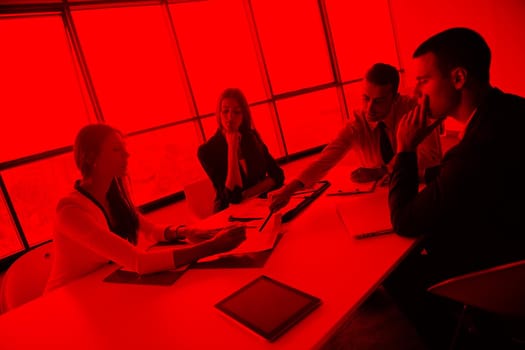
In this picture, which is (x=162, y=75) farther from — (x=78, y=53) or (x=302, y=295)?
(x=302, y=295)

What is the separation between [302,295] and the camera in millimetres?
1005

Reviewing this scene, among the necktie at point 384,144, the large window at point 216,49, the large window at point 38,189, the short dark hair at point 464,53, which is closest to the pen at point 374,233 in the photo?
the short dark hair at point 464,53

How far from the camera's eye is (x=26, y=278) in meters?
1.72

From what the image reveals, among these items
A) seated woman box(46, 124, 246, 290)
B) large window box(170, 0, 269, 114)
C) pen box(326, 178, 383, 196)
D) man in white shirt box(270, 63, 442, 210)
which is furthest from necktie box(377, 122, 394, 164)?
large window box(170, 0, 269, 114)

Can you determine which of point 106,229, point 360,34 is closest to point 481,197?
point 106,229

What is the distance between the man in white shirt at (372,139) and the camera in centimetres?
202

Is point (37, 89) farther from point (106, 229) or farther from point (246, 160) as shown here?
point (106, 229)

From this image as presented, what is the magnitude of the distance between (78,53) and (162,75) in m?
0.82

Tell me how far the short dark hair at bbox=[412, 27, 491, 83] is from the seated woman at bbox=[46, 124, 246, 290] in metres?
1.07

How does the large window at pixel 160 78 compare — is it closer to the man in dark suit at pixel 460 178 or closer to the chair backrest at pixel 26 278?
the chair backrest at pixel 26 278

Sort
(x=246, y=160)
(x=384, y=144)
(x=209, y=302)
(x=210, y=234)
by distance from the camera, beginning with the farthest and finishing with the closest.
Answer: (x=246, y=160) → (x=384, y=144) → (x=210, y=234) → (x=209, y=302)

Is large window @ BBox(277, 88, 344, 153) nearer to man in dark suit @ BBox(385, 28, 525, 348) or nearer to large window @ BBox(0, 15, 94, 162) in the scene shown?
large window @ BBox(0, 15, 94, 162)

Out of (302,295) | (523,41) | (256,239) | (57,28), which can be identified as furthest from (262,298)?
(523,41)

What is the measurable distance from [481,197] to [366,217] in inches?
17.8
